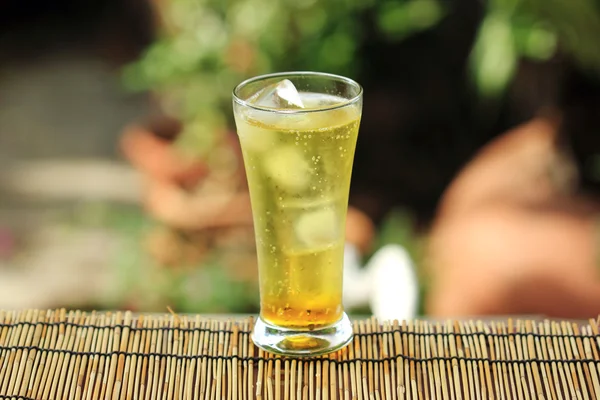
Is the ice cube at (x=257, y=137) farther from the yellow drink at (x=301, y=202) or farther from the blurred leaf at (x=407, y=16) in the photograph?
the blurred leaf at (x=407, y=16)

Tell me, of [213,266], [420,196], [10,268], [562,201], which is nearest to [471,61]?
[420,196]

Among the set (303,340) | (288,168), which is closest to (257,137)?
(288,168)

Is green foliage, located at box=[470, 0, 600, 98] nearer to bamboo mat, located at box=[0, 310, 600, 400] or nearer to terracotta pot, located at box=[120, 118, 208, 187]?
terracotta pot, located at box=[120, 118, 208, 187]

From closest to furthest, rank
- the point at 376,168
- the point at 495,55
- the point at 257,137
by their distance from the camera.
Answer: the point at 257,137
the point at 495,55
the point at 376,168

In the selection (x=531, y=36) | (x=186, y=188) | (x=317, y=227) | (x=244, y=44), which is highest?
(x=244, y=44)

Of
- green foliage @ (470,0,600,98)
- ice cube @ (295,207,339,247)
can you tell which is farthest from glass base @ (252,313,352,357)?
green foliage @ (470,0,600,98)

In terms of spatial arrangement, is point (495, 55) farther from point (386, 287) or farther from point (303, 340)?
point (303, 340)
